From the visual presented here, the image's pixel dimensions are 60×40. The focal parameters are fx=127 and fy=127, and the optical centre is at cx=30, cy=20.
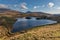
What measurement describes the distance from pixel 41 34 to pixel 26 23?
393 mm

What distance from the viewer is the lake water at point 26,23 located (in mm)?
2620

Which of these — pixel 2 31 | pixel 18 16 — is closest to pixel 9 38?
pixel 2 31

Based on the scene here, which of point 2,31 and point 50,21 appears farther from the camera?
point 50,21

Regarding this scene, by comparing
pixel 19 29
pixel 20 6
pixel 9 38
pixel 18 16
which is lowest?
pixel 9 38

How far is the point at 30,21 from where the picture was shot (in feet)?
8.87

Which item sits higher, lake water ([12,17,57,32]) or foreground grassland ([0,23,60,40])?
lake water ([12,17,57,32])

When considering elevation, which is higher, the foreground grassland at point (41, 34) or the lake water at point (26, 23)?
the lake water at point (26, 23)

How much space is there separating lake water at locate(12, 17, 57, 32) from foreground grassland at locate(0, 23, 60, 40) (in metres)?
0.09

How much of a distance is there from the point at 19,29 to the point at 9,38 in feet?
0.89

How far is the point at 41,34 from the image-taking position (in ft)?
8.82

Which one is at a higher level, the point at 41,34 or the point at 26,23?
the point at 26,23

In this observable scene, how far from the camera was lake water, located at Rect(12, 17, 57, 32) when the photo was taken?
2620 mm

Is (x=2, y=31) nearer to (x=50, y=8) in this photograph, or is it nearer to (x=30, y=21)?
(x=30, y=21)

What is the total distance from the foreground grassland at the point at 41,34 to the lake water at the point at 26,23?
9 centimetres
